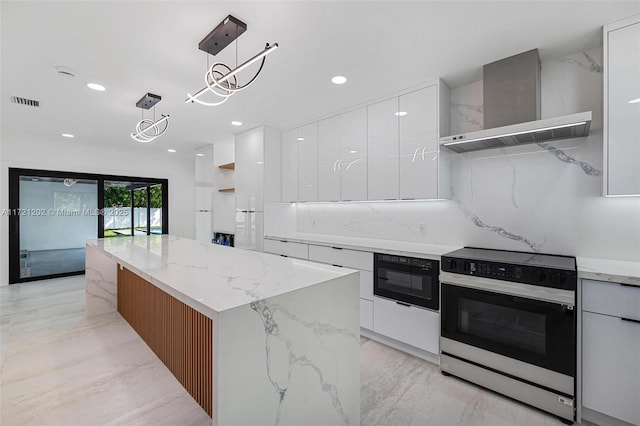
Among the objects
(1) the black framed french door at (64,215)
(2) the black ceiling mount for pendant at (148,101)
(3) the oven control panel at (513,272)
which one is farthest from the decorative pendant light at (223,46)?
(1) the black framed french door at (64,215)

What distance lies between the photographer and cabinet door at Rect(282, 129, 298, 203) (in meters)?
4.12

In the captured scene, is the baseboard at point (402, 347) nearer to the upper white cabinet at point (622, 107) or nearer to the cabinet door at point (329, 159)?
the cabinet door at point (329, 159)

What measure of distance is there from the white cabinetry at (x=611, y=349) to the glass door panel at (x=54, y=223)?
7.34m

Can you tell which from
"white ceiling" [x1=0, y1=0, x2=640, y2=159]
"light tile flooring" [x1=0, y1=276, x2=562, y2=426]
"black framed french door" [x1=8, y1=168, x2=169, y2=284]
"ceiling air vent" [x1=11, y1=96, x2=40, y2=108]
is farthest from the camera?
"black framed french door" [x1=8, y1=168, x2=169, y2=284]

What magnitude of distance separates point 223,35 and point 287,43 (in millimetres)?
438

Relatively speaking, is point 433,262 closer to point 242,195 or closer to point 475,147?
point 475,147

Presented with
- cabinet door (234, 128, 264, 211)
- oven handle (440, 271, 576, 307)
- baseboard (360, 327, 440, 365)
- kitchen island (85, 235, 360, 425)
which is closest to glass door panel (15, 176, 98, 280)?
cabinet door (234, 128, 264, 211)

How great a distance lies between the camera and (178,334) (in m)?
1.93

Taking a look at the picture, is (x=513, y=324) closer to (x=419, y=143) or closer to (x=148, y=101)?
(x=419, y=143)

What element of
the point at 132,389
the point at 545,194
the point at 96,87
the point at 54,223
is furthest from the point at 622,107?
the point at 54,223

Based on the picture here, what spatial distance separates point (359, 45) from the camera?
2137mm

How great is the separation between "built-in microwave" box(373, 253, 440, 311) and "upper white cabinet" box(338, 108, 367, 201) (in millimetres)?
866

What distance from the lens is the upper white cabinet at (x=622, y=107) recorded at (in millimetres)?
1811

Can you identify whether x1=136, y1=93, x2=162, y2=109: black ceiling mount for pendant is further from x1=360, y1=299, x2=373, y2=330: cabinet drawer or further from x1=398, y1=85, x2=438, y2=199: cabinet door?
x1=360, y1=299, x2=373, y2=330: cabinet drawer
